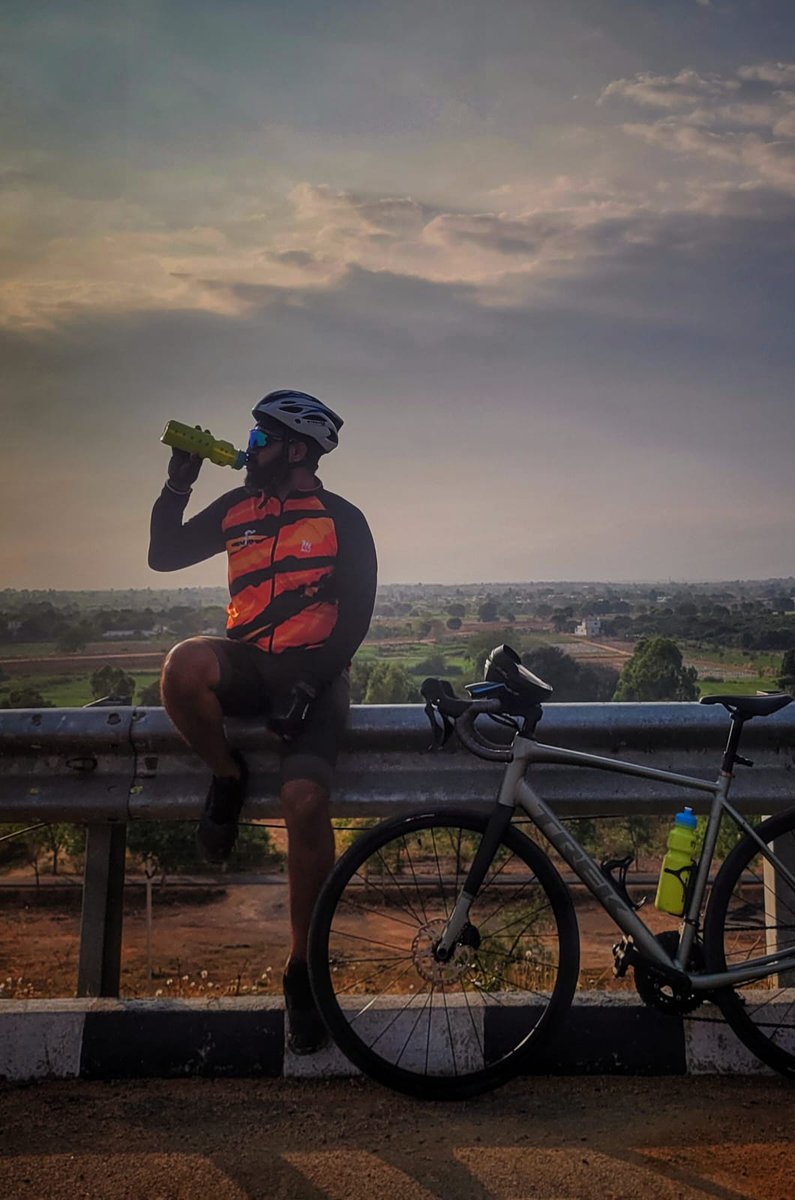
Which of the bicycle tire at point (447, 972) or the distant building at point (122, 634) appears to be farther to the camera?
the distant building at point (122, 634)

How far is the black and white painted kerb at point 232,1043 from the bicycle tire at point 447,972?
12 cm

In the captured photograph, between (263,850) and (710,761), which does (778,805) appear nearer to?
(710,761)

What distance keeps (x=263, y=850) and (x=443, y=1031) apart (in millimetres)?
67028

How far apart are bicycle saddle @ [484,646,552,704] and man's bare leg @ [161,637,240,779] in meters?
1.04

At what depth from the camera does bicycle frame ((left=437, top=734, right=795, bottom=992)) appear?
3150mm

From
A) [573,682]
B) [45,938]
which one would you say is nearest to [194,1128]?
[45,938]

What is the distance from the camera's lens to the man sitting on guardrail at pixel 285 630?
3307 mm

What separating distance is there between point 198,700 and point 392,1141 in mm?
1603

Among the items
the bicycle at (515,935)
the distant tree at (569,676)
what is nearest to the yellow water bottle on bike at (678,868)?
the bicycle at (515,935)

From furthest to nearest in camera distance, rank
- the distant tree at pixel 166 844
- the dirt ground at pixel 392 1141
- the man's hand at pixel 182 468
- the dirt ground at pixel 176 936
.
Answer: the distant tree at pixel 166 844 → the dirt ground at pixel 176 936 → the man's hand at pixel 182 468 → the dirt ground at pixel 392 1141

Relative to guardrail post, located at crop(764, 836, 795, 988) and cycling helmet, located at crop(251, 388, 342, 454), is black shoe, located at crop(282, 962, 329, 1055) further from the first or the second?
cycling helmet, located at crop(251, 388, 342, 454)

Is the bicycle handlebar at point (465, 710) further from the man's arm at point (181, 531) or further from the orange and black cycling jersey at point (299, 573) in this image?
the man's arm at point (181, 531)

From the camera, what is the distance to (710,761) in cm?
367

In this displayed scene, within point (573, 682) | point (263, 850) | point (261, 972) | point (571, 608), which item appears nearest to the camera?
point (261, 972)
